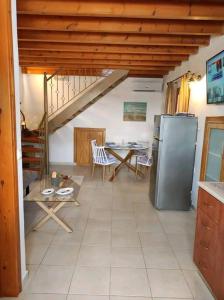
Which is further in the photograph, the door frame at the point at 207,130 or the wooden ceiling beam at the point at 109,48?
the wooden ceiling beam at the point at 109,48

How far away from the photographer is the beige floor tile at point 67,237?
2.63m

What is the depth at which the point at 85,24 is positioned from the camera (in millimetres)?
2785

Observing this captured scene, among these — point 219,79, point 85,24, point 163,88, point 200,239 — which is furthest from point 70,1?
point 163,88

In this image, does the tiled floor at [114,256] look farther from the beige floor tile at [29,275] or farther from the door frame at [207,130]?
the door frame at [207,130]

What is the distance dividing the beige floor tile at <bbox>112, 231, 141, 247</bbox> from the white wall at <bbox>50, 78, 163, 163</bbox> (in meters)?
4.02

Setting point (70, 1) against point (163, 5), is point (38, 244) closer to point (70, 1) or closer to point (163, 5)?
point (70, 1)

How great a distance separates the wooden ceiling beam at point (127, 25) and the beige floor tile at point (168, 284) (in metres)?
2.74

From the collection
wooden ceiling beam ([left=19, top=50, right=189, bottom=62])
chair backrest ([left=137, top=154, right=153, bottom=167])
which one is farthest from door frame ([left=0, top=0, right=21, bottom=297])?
chair backrest ([left=137, top=154, right=153, bottom=167])

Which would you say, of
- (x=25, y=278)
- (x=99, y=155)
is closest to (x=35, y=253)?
(x=25, y=278)

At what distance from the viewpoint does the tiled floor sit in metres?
1.91

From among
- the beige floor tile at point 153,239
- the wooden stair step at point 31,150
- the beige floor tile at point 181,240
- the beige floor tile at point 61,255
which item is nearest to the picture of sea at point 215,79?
A: the beige floor tile at point 181,240

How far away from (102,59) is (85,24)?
1739mm

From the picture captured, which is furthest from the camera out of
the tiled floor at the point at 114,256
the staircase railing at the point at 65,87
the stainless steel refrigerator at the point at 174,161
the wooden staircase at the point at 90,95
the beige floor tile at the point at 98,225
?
Result: the staircase railing at the point at 65,87

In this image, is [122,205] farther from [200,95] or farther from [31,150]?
[31,150]
